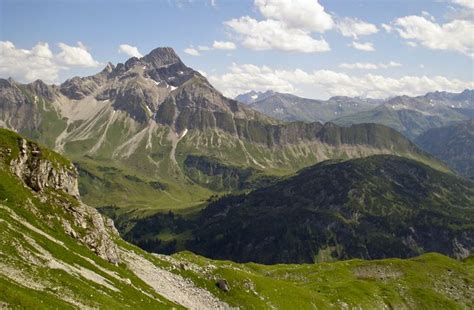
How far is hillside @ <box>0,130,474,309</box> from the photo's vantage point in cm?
6631

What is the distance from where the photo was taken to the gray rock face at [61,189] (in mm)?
98000

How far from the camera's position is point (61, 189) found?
108 metres

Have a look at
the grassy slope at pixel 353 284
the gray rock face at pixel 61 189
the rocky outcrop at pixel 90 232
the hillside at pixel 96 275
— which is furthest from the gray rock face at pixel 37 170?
the grassy slope at pixel 353 284

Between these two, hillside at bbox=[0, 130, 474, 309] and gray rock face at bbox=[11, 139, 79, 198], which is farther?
gray rock face at bbox=[11, 139, 79, 198]

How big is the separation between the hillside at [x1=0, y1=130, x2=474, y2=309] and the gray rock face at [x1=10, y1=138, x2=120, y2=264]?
8.7 inches

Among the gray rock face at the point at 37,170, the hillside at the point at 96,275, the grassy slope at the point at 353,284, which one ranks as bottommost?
the grassy slope at the point at 353,284

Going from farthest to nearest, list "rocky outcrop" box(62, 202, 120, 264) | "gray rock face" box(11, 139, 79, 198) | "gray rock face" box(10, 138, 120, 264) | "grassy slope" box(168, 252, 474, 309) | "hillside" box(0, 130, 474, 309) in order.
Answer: "grassy slope" box(168, 252, 474, 309)
"gray rock face" box(11, 139, 79, 198)
"gray rock face" box(10, 138, 120, 264)
"rocky outcrop" box(62, 202, 120, 264)
"hillside" box(0, 130, 474, 309)

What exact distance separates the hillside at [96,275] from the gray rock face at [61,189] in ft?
0.72

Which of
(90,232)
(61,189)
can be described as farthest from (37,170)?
(90,232)

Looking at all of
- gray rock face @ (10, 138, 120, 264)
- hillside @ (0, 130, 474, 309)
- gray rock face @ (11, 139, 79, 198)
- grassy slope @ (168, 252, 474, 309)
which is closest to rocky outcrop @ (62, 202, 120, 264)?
gray rock face @ (10, 138, 120, 264)

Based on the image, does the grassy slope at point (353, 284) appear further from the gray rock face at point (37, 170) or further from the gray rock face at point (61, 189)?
the gray rock face at point (37, 170)

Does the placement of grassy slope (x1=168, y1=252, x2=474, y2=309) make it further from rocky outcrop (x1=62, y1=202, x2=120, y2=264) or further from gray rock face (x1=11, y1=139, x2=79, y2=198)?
gray rock face (x1=11, y1=139, x2=79, y2=198)

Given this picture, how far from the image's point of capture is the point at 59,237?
89.4 m

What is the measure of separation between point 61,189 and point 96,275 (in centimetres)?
3337
